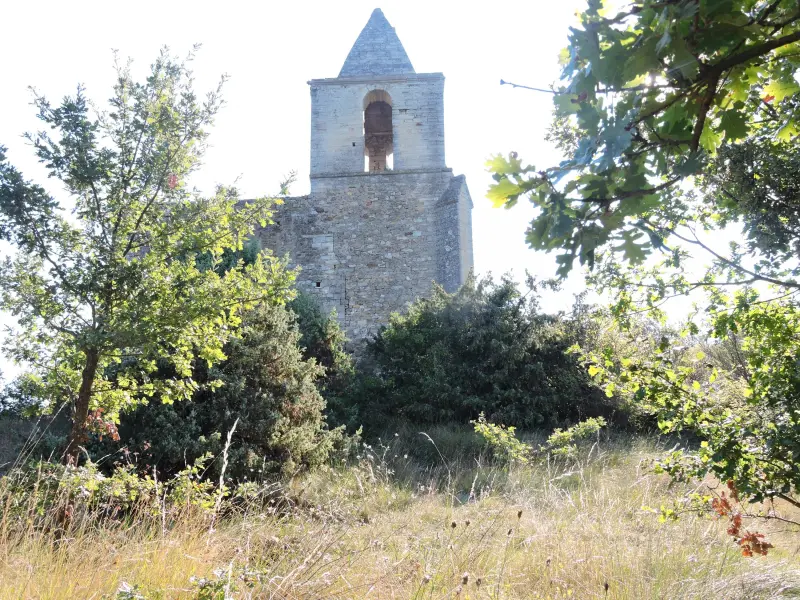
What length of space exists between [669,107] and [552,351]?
32.6 ft

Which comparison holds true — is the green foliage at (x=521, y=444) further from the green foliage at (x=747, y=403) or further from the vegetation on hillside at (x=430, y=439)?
the green foliage at (x=747, y=403)

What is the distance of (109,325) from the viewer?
438 centimetres

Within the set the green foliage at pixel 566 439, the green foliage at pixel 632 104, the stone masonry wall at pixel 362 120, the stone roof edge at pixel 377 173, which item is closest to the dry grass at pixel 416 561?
the green foliage at pixel 632 104

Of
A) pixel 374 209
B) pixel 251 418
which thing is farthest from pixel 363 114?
pixel 251 418

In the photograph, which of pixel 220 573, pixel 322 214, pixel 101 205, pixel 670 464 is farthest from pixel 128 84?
pixel 322 214

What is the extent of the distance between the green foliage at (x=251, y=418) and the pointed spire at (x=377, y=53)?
404 inches

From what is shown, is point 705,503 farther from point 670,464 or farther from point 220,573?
point 220,573

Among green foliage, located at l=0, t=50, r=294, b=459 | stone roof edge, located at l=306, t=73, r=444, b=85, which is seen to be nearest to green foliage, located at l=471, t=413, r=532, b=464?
green foliage, located at l=0, t=50, r=294, b=459

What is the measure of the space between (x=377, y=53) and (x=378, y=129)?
7.06 feet

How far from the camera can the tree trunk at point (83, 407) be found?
15.5ft

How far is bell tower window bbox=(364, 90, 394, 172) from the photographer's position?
17.3 meters

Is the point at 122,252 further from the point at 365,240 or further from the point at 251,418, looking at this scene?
the point at 365,240

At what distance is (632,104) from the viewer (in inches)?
71.5

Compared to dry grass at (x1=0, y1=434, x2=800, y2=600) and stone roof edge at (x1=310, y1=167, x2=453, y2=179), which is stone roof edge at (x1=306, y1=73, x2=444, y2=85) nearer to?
stone roof edge at (x1=310, y1=167, x2=453, y2=179)
